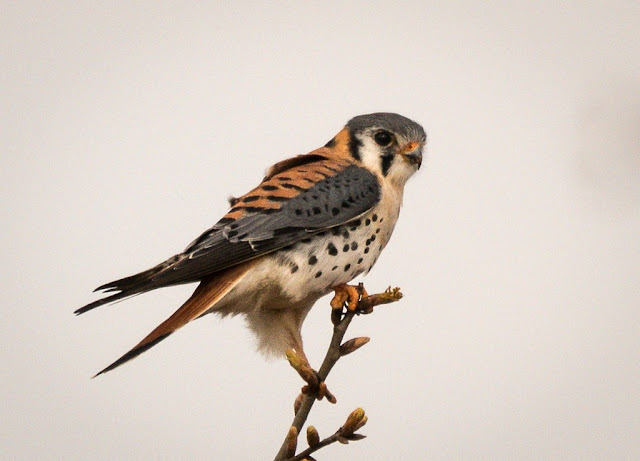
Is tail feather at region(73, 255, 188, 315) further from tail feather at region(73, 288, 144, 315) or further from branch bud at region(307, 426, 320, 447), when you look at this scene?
branch bud at region(307, 426, 320, 447)

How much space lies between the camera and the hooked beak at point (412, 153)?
8.61 ft

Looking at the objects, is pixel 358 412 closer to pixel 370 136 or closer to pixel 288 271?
pixel 288 271

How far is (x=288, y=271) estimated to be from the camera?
7.93ft

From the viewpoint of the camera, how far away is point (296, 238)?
2416 mm

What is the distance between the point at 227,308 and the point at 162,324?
335 mm

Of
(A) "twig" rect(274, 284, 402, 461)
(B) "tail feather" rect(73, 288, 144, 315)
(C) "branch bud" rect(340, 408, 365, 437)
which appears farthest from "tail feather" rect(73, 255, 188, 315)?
(C) "branch bud" rect(340, 408, 365, 437)

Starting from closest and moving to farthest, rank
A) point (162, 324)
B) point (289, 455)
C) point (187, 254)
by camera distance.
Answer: point (289, 455)
point (162, 324)
point (187, 254)

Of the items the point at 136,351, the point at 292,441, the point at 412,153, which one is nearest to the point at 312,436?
the point at 292,441

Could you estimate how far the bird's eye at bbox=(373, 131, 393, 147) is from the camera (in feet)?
8.77

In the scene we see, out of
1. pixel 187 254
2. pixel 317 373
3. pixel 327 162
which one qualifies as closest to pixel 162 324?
pixel 187 254

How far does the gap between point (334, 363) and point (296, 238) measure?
17.6 inches

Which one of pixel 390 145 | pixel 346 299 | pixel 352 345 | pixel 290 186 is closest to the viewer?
pixel 352 345

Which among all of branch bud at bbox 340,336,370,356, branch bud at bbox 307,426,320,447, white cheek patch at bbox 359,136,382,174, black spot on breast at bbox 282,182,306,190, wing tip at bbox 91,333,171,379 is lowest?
branch bud at bbox 307,426,320,447

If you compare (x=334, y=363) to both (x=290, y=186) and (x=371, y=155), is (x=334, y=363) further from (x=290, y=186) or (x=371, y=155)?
(x=371, y=155)
